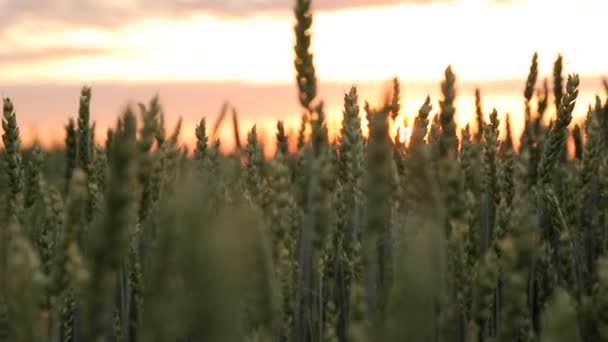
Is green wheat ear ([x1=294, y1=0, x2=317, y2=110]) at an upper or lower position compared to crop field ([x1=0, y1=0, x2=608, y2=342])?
upper

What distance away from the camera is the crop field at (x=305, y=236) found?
1.03m

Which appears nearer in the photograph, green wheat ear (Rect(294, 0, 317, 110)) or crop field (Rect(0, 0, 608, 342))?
crop field (Rect(0, 0, 608, 342))

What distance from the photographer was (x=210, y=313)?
3.31ft

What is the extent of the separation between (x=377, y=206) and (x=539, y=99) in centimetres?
225

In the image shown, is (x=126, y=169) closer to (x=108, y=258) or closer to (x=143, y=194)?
(x=108, y=258)

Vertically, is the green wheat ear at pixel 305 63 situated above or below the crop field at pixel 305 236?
above

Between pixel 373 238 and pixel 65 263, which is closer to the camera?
pixel 373 238

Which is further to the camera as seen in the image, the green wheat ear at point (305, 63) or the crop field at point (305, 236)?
the green wheat ear at point (305, 63)

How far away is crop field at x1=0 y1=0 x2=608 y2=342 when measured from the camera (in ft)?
3.38

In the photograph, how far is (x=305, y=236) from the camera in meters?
1.94

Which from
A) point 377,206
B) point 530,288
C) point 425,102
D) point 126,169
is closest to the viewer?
point 126,169

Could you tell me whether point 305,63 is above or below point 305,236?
above

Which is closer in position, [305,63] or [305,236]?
[305,63]

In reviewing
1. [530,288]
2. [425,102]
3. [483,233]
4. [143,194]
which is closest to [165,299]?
[143,194]
